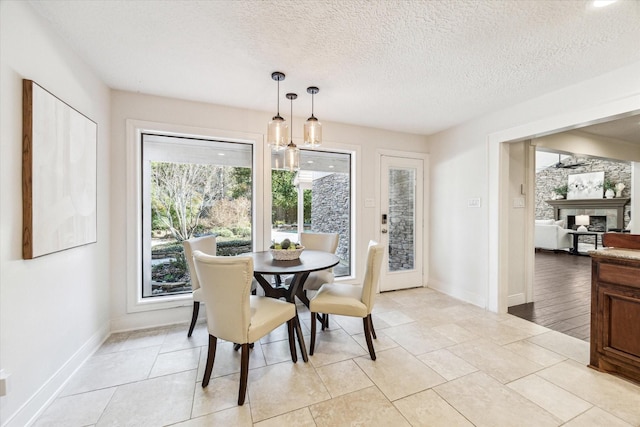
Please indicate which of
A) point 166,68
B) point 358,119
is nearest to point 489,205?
point 358,119

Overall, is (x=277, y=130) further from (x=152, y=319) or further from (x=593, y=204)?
(x=593, y=204)

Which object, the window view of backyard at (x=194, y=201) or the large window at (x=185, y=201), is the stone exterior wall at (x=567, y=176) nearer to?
the window view of backyard at (x=194, y=201)

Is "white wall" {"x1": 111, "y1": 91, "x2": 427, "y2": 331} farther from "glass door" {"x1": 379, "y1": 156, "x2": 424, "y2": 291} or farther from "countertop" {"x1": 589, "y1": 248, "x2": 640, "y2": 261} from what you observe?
"countertop" {"x1": 589, "y1": 248, "x2": 640, "y2": 261}

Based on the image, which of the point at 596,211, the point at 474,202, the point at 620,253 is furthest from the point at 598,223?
the point at 620,253

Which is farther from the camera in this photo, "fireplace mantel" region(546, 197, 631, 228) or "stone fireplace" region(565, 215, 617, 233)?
"stone fireplace" region(565, 215, 617, 233)

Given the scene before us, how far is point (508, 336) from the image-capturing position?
8.39 ft

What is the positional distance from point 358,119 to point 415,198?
153cm

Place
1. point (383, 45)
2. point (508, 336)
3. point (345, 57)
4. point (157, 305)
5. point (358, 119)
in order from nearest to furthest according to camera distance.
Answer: point (383, 45) → point (345, 57) → point (508, 336) → point (157, 305) → point (358, 119)

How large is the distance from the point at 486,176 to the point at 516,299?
64.7 inches

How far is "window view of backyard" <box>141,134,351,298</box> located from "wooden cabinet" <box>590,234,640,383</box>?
2.98m


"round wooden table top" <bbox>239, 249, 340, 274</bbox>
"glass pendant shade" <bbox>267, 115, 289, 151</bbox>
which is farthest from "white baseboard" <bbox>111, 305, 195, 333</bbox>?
"glass pendant shade" <bbox>267, 115, 289, 151</bbox>

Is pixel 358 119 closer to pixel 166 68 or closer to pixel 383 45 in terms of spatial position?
pixel 383 45

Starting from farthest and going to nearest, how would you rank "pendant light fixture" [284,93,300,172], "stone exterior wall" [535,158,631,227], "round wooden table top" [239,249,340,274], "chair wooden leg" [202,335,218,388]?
"stone exterior wall" [535,158,631,227] < "pendant light fixture" [284,93,300,172] < "round wooden table top" [239,249,340,274] < "chair wooden leg" [202,335,218,388]

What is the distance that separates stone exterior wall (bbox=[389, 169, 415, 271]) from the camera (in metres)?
3.95
